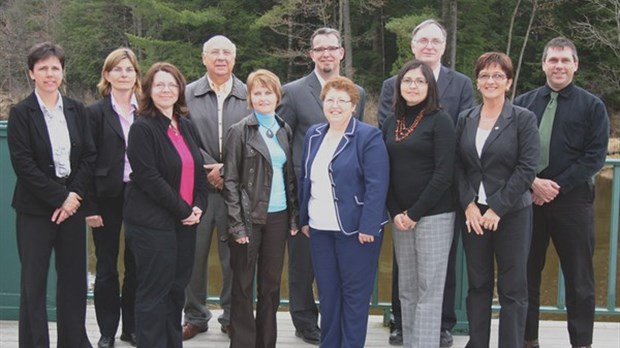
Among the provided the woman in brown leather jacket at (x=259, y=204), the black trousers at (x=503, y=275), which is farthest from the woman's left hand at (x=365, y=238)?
the black trousers at (x=503, y=275)

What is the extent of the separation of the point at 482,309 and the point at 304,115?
1.61 meters

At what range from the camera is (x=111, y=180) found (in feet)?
14.6

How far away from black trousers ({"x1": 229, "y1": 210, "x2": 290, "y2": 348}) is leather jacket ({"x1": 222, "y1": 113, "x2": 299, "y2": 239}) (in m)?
0.10

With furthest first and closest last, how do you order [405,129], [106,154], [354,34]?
[354,34]
[106,154]
[405,129]

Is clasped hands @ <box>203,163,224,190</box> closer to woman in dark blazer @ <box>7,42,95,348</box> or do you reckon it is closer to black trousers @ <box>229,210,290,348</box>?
black trousers @ <box>229,210,290,348</box>

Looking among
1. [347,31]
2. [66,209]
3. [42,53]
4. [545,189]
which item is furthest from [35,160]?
[347,31]

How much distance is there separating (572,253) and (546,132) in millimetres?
728

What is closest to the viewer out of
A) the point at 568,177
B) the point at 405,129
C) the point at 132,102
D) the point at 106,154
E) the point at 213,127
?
the point at 405,129

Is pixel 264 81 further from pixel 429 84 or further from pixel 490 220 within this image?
pixel 490 220

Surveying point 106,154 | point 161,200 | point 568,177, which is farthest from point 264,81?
point 568,177

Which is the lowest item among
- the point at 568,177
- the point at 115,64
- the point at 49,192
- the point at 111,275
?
the point at 111,275

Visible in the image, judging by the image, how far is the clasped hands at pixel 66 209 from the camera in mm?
4176

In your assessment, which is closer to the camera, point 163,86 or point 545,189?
point 163,86

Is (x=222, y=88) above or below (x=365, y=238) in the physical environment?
above
